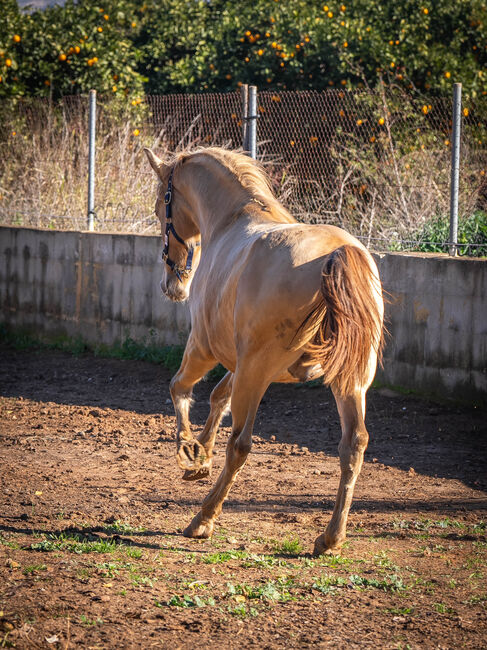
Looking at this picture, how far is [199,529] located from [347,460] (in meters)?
0.94

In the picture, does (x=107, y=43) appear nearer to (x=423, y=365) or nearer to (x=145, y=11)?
(x=145, y=11)

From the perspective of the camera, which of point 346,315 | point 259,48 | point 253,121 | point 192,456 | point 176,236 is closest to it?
point 346,315

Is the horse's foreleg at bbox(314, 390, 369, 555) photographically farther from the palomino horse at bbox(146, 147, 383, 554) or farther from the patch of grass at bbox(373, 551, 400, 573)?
the patch of grass at bbox(373, 551, 400, 573)

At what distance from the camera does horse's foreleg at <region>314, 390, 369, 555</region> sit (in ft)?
14.9

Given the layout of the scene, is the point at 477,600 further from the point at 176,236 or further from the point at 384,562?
the point at 176,236

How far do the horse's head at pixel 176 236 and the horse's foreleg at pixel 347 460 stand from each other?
209cm

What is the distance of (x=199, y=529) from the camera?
4.78 m

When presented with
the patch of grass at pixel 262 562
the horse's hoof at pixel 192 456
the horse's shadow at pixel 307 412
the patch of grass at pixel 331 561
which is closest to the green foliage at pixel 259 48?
the horse's shadow at pixel 307 412

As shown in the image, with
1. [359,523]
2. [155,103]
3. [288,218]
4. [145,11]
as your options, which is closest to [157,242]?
[155,103]

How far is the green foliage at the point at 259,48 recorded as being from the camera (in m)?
13.8

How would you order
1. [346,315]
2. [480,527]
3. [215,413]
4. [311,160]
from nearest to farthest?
[346,315], [480,527], [215,413], [311,160]

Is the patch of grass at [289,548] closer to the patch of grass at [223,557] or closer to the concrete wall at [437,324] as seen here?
the patch of grass at [223,557]

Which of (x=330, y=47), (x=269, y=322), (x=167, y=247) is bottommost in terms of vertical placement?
(x=269, y=322)

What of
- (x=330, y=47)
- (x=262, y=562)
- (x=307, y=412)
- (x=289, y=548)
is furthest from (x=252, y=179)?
(x=330, y=47)
